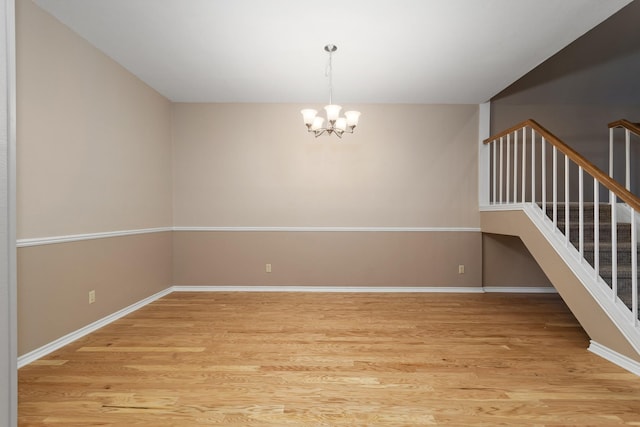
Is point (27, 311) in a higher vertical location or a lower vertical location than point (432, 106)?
lower

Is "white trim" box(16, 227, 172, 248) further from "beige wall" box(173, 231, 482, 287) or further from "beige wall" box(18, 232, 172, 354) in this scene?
"beige wall" box(173, 231, 482, 287)

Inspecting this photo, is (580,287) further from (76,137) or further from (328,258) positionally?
(76,137)

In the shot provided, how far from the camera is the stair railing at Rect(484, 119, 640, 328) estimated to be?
2.41 meters

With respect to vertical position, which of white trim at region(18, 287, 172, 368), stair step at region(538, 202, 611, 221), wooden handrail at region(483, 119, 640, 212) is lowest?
white trim at region(18, 287, 172, 368)

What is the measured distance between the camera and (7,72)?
1.28m

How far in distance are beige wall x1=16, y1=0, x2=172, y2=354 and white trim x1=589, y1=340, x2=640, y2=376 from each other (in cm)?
422

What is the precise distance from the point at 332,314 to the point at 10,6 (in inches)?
128

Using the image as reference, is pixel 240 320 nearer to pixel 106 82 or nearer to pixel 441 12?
pixel 106 82

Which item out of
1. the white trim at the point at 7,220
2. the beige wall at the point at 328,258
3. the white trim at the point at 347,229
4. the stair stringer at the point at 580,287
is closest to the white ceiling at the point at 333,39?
the white trim at the point at 7,220

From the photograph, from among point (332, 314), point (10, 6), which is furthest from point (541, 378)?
point (10, 6)

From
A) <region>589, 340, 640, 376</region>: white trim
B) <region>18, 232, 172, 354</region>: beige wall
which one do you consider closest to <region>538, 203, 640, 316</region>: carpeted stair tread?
<region>589, 340, 640, 376</region>: white trim

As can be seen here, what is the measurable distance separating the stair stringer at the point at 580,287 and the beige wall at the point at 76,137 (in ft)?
13.8

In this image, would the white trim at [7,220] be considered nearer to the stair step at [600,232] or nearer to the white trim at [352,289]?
the white trim at [352,289]

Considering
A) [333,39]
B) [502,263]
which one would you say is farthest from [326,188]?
[502,263]
